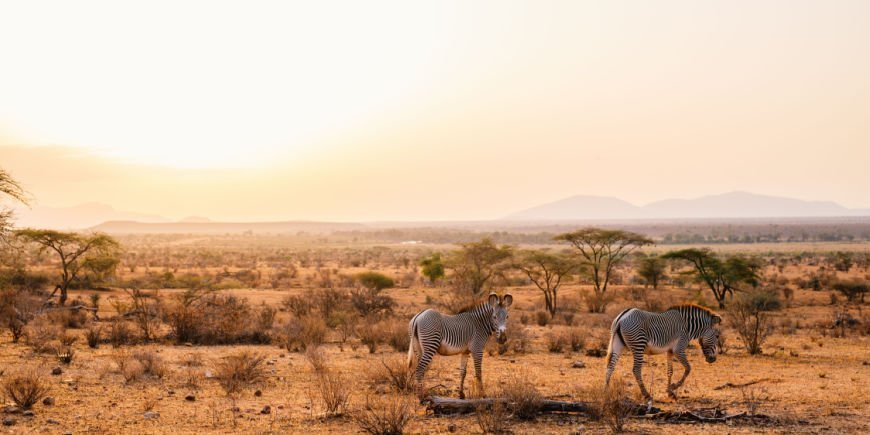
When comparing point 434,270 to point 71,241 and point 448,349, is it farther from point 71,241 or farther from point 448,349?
point 448,349

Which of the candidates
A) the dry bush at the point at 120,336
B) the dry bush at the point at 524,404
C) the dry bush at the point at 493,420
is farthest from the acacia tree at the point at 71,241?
the dry bush at the point at 493,420

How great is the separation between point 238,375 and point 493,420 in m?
5.57

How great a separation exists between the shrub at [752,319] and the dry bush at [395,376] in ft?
37.3

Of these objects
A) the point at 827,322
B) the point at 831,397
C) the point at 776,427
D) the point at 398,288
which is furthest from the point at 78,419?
the point at 398,288

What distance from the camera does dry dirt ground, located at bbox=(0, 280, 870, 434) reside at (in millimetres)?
9688

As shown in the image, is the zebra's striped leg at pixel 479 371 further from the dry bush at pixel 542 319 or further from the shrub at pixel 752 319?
the dry bush at pixel 542 319

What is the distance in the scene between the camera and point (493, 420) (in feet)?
30.8

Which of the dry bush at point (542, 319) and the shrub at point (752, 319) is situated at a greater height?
the shrub at point (752, 319)

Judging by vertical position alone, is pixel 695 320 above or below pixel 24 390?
above

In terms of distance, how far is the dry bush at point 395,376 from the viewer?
11.8 metres

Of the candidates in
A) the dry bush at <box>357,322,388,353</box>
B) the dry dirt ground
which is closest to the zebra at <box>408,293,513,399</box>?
the dry dirt ground

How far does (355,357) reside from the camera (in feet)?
54.7

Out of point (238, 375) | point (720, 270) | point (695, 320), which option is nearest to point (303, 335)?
point (238, 375)

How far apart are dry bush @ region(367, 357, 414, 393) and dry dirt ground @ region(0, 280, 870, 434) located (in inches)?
10.8
